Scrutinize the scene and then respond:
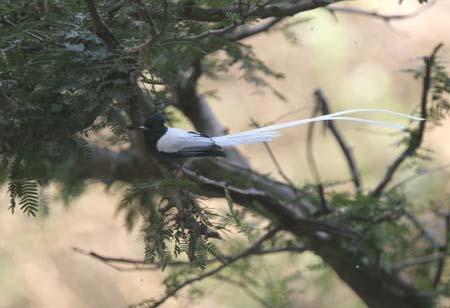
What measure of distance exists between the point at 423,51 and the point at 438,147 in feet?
2.78

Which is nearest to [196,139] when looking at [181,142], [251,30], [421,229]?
[181,142]

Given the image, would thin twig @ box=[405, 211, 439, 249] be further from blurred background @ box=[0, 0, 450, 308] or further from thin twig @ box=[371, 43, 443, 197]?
blurred background @ box=[0, 0, 450, 308]

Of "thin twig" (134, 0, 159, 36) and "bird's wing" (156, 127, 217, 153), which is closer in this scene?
"thin twig" (134, 0, 159, 36)

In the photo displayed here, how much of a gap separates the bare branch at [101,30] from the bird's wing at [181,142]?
0.73ft

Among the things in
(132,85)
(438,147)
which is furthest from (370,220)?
(438,147)

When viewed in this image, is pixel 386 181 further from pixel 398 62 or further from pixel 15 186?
pixel 398 62

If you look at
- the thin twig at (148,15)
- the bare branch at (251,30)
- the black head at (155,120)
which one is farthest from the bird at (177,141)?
the bare branch at (251,30)

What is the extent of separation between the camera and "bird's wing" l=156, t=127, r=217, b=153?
4.51 feet

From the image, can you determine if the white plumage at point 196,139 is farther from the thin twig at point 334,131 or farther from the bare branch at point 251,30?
the thin twig at point 334,131

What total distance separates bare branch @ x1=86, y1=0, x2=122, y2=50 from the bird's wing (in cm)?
22

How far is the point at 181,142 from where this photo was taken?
139 cm

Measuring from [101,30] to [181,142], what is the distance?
296 millimetres

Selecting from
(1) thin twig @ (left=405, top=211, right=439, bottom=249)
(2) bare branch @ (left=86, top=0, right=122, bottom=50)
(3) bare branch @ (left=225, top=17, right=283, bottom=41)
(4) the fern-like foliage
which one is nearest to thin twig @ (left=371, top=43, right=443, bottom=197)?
(1) thin twig @ (left=405, top=211, right=439, bottom=249)

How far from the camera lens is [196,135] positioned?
145cm
